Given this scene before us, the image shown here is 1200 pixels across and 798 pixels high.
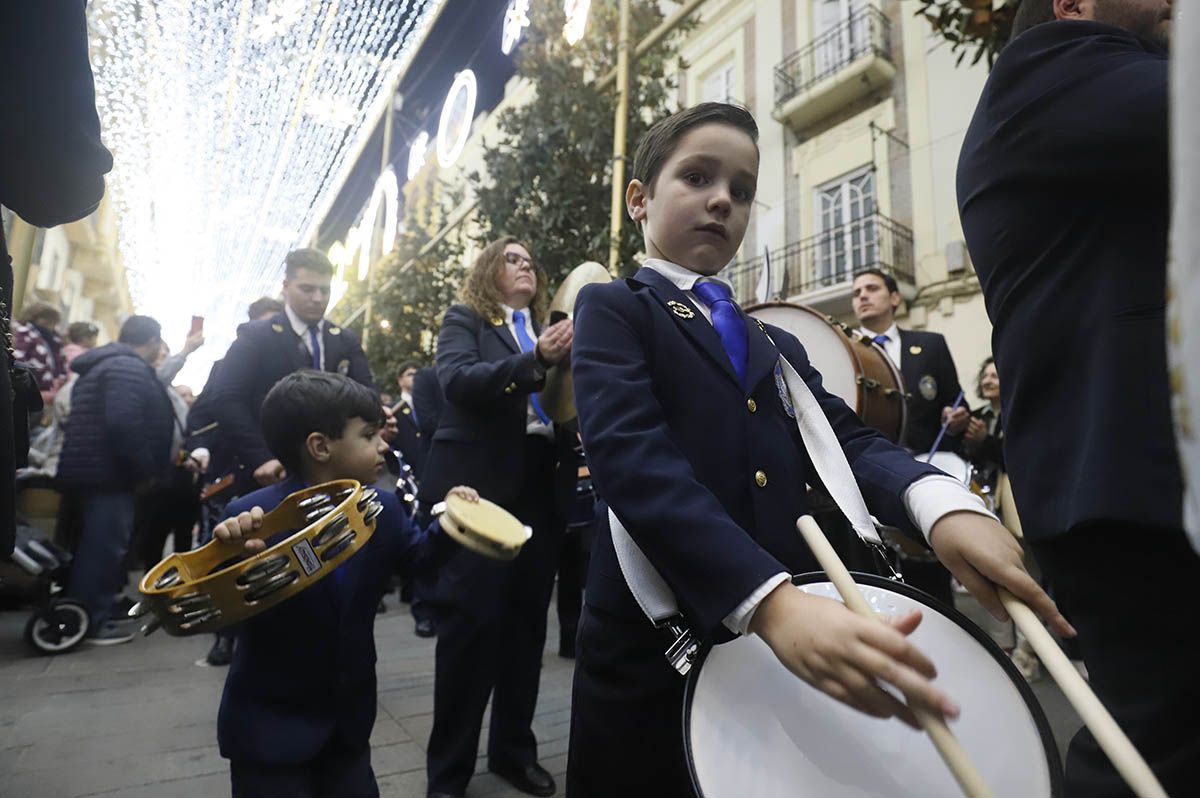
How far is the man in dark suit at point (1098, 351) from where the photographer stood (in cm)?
82

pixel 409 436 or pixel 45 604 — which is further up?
pixel 409 436

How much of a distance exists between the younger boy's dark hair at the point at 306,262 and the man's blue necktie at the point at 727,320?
8.12ft

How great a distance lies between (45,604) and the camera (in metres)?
3.84

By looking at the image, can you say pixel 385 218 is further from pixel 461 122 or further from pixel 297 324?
pixel 297 324

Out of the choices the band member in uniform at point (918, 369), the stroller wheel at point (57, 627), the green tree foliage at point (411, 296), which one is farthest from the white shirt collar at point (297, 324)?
the green tree foliage at point (411, 296)

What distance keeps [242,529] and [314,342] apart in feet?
6.27

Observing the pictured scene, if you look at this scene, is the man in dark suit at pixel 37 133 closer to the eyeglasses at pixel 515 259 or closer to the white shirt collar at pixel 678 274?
the white shirt collar at pixel 678 274

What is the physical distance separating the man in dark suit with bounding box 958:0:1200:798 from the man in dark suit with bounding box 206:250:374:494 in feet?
8.53

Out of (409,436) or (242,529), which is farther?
(409,436)

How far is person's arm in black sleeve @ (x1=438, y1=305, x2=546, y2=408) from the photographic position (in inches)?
88.0

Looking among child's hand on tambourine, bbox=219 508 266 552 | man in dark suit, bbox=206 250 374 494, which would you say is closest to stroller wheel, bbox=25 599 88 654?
man in dark suit, bbox=206 250 374 494

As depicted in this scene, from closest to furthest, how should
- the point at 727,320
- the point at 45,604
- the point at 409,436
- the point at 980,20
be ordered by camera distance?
the point at 727,320
the point at 980,20
the point at 45,604
the point at 409,436

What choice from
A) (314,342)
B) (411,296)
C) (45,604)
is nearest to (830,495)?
(314,342)

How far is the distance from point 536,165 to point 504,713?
14.6 ft
